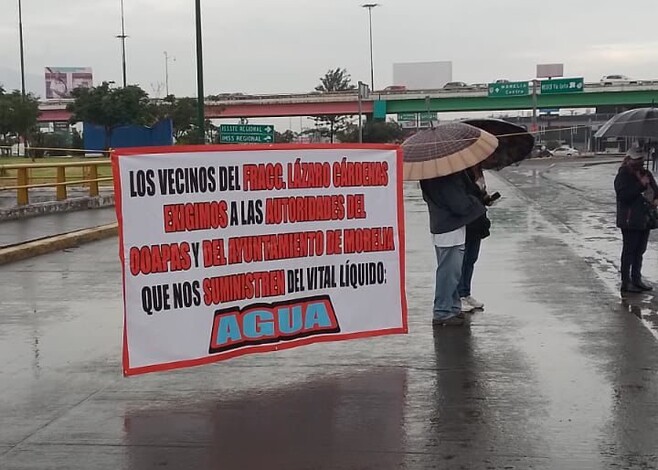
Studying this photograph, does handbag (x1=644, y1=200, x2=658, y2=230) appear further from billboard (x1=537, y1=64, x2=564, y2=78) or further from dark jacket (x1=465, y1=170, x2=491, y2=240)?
billboard (x1=537, y1=64, x2=564, y2=78)

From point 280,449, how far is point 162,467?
64 cm

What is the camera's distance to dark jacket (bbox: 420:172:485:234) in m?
7.45

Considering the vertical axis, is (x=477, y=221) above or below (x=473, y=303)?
above

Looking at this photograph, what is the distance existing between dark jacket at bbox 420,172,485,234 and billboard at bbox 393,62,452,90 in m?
120

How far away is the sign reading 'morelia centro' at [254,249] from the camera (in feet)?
18.4

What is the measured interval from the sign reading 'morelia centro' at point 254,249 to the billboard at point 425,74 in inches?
4762

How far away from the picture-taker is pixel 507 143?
28.1 ft

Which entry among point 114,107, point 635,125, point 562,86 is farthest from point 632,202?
point 562,86

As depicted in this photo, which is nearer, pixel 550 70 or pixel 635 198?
pixel 635 198

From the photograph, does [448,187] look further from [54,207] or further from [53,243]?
[54,207]

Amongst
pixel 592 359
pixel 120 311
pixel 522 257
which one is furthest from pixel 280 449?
pixel 522 257

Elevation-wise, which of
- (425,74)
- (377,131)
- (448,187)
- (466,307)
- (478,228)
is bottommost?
(466,307)

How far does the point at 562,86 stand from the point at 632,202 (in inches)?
2956

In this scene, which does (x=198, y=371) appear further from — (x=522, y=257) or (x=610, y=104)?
(x=610, y=104)
